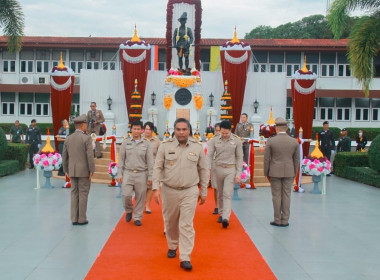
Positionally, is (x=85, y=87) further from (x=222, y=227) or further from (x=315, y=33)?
(x=315, y=33)

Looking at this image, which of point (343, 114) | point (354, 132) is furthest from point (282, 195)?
point (343, 114)

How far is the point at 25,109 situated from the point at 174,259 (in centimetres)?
3018

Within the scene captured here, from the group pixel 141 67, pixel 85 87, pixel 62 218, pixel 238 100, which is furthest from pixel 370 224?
pixel 85 87

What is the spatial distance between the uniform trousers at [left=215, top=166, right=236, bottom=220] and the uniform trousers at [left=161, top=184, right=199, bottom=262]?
1849mm

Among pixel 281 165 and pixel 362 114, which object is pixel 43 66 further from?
pixel 281 165

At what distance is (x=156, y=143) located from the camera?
327 inches

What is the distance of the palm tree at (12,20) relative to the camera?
49.9 feet

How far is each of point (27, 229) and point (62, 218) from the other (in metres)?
0.88

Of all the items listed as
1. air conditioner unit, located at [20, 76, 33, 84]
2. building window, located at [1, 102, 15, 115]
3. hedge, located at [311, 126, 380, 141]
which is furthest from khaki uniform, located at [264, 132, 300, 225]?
building window, located at [1, 102, 15, 115]

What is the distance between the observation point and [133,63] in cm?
1811

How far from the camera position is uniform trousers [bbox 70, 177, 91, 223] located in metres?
7.09

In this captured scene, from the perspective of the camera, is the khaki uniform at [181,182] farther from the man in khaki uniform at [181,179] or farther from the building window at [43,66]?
the building window at [43,66]

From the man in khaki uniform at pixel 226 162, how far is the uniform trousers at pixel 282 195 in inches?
24.8

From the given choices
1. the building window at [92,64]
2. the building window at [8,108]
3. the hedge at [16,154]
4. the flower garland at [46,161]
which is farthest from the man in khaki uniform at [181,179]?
the building window at [8,108]
